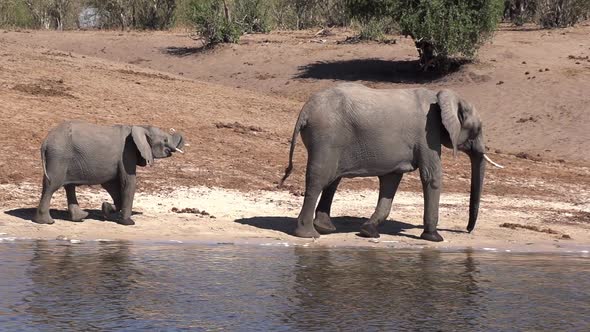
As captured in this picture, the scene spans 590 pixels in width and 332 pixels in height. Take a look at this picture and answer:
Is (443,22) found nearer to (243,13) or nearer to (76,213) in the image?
(243,13)

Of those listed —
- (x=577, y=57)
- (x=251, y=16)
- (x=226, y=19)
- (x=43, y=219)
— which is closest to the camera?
(x=43, y=219)

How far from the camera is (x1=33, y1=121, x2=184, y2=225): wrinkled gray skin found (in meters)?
14.6

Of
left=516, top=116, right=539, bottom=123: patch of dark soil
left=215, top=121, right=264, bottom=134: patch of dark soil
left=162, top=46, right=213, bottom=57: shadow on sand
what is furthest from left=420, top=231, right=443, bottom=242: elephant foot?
left=162, top=46, right=213, bottom=57: shadow on sand

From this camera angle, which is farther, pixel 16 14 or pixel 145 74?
pixel 16 14

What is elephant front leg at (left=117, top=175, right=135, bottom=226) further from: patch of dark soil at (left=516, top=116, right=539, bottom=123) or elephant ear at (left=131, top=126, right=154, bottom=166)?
patch of dark soil at (left=516, top=116, right=539, bottom=123)

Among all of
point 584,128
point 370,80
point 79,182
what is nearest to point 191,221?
point 79,182

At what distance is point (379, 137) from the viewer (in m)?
14.8

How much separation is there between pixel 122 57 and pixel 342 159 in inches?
995

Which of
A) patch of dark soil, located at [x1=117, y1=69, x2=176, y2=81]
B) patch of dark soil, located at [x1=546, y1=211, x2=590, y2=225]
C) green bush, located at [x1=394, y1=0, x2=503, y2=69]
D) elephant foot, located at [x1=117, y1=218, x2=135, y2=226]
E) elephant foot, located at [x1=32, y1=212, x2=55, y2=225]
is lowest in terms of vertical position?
patch of dark soil, located at [x1=546, y1=211, x2=590, y2=225]

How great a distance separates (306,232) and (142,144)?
243 cm

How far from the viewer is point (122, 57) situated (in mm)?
38938

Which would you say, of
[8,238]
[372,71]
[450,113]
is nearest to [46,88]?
[8,238]

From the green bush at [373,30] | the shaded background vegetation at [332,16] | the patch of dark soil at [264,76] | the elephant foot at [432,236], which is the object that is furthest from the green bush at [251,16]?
the elephant foot at [432,236]

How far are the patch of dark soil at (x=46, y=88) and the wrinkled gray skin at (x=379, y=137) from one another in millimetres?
10939
